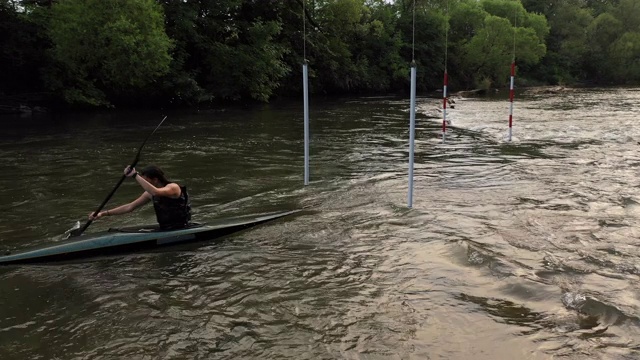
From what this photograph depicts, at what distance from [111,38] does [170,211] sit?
14.3m

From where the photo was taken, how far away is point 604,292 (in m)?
4.15


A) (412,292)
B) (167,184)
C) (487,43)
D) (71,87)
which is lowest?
(412,292)

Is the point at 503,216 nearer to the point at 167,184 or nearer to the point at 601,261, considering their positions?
the point at 601,261

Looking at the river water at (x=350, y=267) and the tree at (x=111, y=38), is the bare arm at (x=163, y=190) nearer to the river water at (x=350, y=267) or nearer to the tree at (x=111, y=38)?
the river water at (x=350, y=267)

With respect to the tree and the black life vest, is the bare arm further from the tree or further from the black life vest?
the tree

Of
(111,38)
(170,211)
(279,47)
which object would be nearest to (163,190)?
(170,211)

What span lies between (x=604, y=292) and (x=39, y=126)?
1696cm

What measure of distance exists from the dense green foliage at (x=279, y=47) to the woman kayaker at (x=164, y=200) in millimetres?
5093

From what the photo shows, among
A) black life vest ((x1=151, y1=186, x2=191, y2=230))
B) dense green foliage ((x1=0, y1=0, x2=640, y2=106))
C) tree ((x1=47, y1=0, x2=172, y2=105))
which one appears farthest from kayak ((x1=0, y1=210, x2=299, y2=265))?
tree ((x1=47, y1=0, x2=172, y2=105))

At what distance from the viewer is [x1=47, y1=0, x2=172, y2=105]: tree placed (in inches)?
689

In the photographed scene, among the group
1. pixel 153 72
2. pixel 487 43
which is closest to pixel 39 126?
pixel 153 72

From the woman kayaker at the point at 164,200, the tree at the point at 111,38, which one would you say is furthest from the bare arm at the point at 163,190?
the tree at the point at 111,38

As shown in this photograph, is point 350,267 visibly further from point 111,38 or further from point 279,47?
point 279,47

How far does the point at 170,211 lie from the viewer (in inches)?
217
